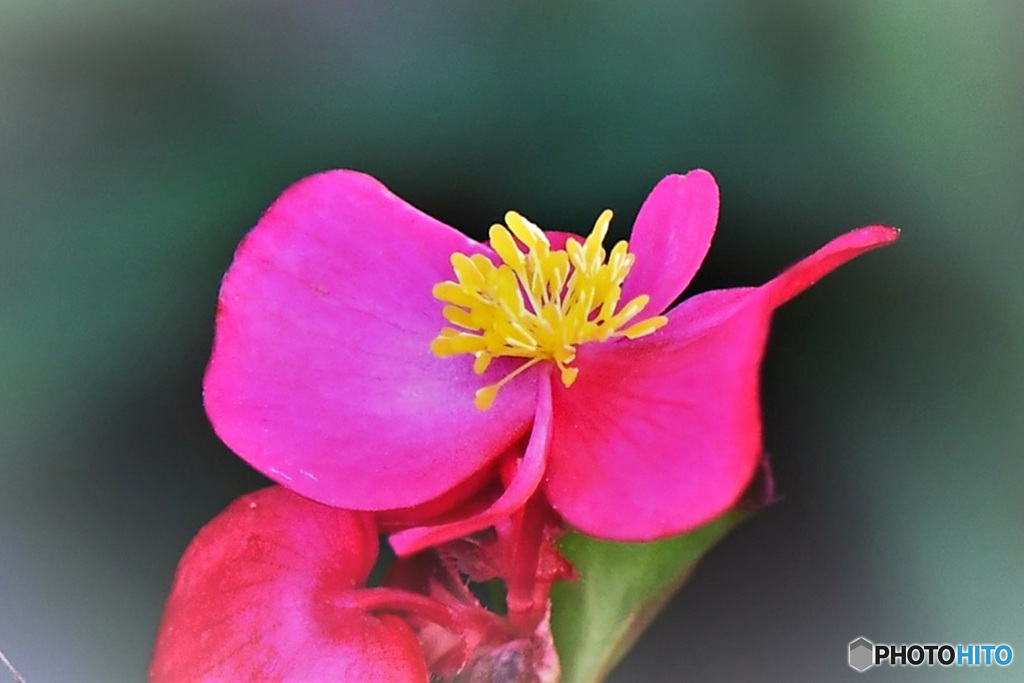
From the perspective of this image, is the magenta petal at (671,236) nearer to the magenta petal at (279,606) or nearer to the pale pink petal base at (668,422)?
the pale pink petal base at (668,422)

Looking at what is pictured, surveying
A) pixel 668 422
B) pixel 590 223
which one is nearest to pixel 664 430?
pixel 668 422

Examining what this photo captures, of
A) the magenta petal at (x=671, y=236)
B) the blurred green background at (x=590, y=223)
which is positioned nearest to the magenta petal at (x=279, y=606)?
the blurred green background at (x=590, y=223)

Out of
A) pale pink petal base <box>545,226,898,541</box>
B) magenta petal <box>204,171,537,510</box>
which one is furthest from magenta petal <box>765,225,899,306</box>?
magenta petal <box>204,171,537,510</box>

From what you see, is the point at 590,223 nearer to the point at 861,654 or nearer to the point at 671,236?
the point at 671,236

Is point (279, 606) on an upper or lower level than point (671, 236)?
lower

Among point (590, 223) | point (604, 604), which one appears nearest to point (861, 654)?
point (604, 604)

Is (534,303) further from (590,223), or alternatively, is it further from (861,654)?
(861,654)
